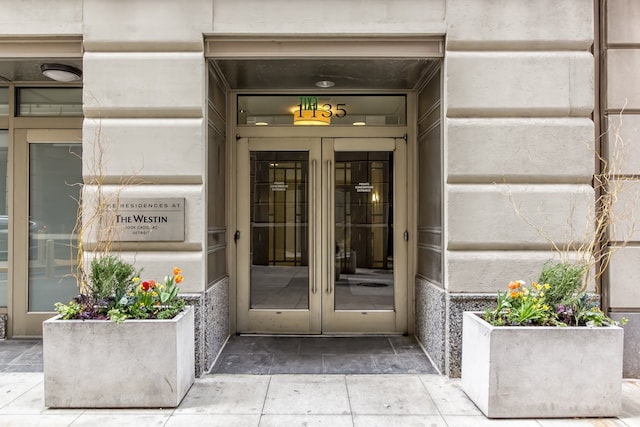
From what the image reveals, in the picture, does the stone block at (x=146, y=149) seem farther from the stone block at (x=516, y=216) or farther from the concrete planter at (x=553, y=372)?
the concrete planter at (x=553, y=372)

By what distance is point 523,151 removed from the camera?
16.1 feet

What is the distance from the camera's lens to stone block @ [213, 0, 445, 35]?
16.4 ft

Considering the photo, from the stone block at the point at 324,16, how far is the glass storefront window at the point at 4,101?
12.8 feet

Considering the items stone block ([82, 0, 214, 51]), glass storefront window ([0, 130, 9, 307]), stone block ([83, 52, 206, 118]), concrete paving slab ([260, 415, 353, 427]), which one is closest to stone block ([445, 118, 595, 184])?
Answer: concrete paving slab ([260, 415, 353, 427])

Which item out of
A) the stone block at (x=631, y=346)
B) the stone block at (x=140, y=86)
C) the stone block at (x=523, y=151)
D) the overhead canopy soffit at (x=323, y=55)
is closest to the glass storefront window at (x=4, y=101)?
the stone block at (x=140, y=86)

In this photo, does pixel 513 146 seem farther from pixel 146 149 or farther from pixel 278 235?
pixel 146 149

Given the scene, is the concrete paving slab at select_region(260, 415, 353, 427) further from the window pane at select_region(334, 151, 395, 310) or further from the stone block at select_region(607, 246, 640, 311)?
the stone block at select_region(607, 246, 640, 311)

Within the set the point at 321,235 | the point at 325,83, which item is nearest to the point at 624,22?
the point at 325,83

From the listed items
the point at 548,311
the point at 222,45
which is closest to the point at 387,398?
the point at 548,311

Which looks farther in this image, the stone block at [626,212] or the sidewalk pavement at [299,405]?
the stone block at [626,212]

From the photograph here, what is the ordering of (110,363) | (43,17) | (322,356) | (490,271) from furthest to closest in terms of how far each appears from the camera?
(322,356) → (43,17) → (490,271) → (110,363)

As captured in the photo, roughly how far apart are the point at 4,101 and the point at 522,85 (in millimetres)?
7386

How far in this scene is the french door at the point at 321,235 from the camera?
650cm

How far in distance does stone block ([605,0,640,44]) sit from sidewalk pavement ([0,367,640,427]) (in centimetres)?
414
